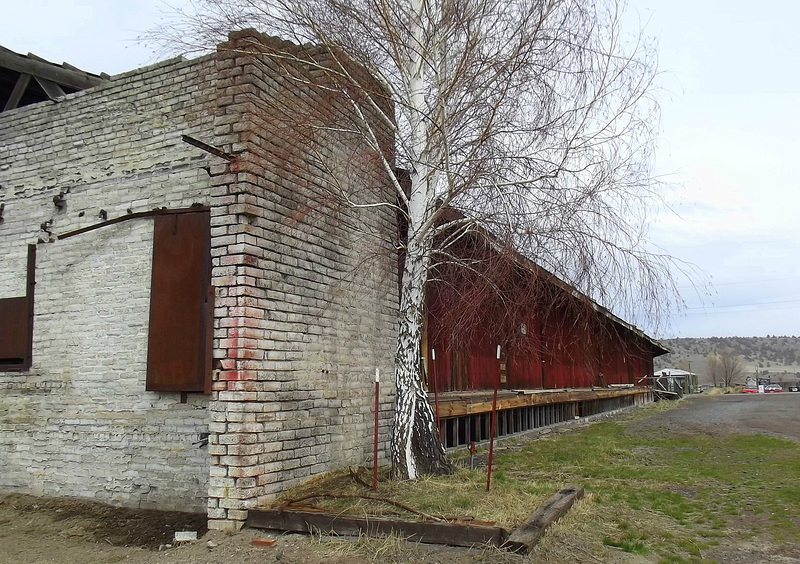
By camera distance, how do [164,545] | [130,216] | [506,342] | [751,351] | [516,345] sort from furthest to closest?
1. [751,351]
2. [506,342]
3. [516,345]
4. [130,216]
5. [164,545]

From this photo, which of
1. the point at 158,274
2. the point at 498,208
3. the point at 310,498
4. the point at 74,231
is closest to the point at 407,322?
the point at 498,208

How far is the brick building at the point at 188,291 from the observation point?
23.8 ft

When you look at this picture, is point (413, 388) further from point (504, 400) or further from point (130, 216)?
point (504, 400)

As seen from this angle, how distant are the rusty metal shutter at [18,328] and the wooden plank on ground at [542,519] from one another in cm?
646

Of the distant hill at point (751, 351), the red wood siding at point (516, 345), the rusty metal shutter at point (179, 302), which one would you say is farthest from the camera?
the distant hill at point (751, 351)

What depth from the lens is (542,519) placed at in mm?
6309

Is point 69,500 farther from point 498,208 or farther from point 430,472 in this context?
point 498,208

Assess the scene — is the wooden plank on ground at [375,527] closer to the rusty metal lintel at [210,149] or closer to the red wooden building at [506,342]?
the red wooden building at [506,342]

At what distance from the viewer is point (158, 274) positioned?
8000 mm

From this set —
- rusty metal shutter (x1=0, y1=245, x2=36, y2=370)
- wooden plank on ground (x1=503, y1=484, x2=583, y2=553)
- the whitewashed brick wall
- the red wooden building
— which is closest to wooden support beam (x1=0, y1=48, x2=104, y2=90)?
the whitewashed brick wall

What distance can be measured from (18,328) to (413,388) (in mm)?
5107

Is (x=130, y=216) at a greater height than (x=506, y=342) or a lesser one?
greater

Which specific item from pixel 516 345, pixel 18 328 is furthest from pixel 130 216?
pixel 516 345

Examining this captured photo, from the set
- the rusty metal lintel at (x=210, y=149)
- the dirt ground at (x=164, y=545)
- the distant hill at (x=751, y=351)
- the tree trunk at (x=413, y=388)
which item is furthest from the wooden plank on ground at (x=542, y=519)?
the distant hill at (x=751, y=351)
